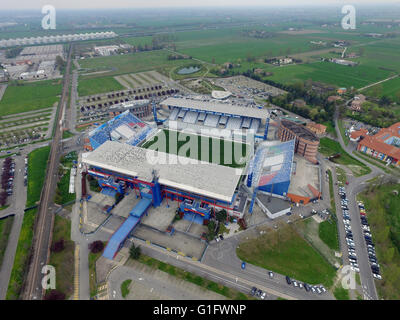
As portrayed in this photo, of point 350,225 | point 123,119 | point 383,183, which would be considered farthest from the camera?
point 123,119

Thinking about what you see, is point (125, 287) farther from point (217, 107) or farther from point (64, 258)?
point (217, 107)

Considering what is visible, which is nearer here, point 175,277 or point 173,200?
point 175,277

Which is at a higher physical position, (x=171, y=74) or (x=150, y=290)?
(x=171, y=74)

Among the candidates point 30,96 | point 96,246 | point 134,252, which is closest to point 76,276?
point 96,246

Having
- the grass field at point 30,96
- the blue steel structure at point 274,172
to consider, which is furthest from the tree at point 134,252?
the grass field at point 30,96

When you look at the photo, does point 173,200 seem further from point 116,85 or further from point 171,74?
point 171,74

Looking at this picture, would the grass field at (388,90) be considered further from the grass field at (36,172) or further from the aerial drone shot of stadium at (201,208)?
the grass field at (36,172)

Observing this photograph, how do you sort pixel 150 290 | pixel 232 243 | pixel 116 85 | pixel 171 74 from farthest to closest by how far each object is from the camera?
pixel 171 74, pixel 116 85, pixel 232 243, pixel 150 290

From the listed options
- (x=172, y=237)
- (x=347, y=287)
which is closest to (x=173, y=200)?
(x=172, y=237)
